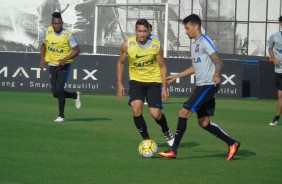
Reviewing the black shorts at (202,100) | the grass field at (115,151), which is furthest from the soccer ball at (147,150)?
the black shorts at (202,100)

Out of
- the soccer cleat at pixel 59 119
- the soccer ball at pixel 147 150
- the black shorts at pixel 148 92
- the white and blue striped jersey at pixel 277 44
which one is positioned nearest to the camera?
the soccer ball at pixel 147 150

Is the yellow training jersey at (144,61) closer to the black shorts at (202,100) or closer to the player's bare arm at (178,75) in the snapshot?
the player's bare arm at (178,75)

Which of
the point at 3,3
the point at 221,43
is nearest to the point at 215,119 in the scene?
the point at 221,43

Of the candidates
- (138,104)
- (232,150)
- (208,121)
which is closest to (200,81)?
(208,121)

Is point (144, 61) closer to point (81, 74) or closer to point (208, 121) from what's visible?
point (208, 121)

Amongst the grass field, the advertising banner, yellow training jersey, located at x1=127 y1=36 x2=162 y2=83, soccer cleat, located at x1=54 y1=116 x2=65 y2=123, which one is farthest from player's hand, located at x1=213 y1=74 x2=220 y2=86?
the advertising banner

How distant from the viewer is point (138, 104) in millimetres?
12320

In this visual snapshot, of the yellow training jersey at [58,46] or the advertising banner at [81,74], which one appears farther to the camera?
the advertising banner at [81,74]

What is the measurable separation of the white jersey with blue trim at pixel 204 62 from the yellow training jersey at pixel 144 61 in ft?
3.32

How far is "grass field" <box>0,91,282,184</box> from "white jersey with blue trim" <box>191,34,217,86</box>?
1.11 metres

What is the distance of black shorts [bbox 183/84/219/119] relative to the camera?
11406 mm

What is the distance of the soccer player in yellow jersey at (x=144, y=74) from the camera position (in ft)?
40.6

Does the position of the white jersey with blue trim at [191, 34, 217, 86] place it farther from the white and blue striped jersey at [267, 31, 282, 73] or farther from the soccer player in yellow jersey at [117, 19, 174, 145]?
the white and blue striped jersey at [267, 31, 282, 73]

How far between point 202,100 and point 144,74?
4.64 ft
